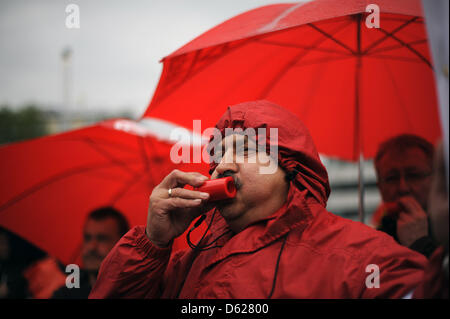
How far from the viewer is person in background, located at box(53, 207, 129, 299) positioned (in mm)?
3502

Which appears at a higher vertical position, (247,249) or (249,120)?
(249,120)

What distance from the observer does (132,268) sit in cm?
191

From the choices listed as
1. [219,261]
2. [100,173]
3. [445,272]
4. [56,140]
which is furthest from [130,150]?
[445,272]

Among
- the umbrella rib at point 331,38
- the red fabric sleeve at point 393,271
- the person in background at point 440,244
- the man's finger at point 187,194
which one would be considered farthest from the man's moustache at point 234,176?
the umbrella rib at point 331,38

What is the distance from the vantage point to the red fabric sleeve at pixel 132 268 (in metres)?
1.91

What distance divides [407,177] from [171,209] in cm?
168

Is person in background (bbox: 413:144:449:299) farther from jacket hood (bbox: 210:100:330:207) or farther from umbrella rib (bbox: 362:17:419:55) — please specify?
umbrella rib (bbox: 362:17:419:55)

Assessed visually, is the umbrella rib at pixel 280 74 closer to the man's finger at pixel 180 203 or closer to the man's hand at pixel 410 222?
the man's hand at pixel 410 222

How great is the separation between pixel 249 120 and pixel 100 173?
270 centimetres

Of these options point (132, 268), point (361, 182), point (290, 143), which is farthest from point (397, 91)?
point (132, 268)

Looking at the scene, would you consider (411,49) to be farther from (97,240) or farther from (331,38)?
(97,240)

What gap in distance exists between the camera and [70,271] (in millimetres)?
3789

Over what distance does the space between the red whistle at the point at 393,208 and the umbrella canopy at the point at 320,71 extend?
1.64ft

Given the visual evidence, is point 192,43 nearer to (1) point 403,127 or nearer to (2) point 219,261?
(2) point 219,261
